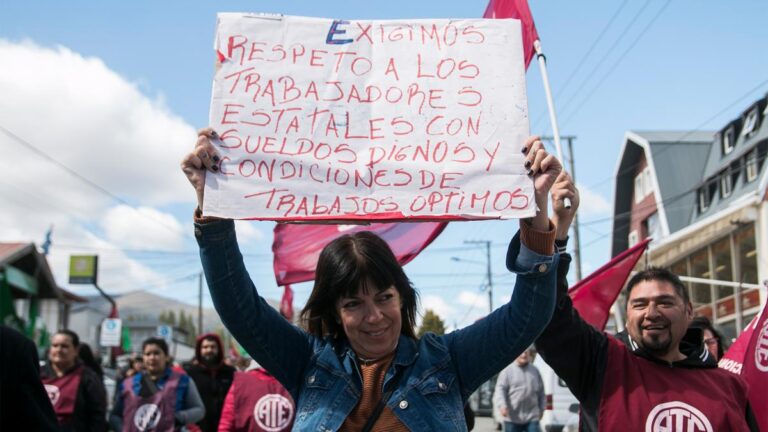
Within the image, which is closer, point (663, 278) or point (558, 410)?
point (663, 278)

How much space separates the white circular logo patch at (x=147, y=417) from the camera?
6.80m

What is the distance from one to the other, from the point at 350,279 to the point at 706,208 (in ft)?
106

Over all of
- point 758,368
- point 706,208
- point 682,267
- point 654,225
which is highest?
point 706,208

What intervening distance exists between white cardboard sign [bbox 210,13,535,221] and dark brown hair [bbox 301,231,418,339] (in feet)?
0.48

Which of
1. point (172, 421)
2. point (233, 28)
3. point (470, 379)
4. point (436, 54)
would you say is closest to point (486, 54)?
point (436, 54)

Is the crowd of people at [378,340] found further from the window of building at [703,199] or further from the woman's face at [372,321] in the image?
the window of building at [703,199]

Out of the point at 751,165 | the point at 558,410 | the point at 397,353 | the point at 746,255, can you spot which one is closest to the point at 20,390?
the point at 397,353

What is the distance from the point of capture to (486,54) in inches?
121

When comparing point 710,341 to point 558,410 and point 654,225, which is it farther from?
point 654,225

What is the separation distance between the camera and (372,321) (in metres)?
2.56

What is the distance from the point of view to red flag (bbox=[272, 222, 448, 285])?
705cm

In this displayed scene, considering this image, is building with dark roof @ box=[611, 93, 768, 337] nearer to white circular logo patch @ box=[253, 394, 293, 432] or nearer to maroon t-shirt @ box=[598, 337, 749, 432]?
white circular logo patch @ box=[253, 394, 293, 432]

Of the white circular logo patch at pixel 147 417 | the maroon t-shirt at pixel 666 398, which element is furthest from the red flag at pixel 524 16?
the white circular logo patch at pixel 147 417

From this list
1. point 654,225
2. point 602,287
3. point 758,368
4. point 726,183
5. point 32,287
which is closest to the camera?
point 758,368
